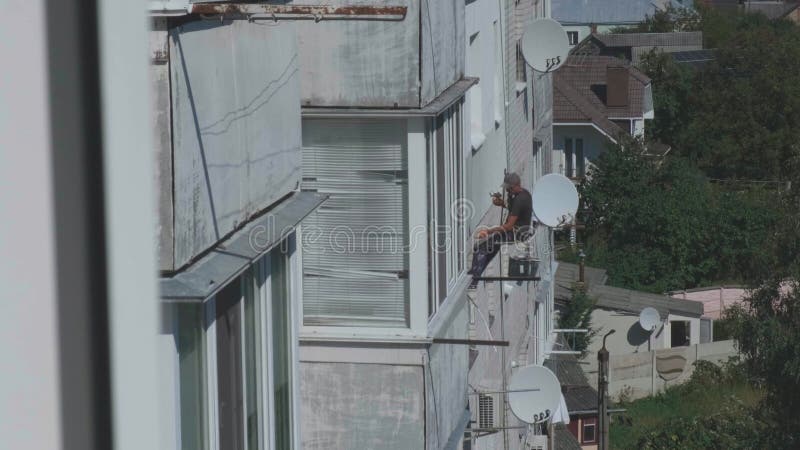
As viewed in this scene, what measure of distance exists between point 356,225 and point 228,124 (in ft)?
13.5

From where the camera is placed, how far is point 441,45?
30.2 feet

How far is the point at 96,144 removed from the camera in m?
0.85

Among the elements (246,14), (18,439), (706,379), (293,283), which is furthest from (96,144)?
(706,379)

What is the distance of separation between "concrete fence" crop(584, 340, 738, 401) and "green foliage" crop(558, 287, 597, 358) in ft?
3.34

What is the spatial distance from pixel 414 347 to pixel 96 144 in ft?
25.7

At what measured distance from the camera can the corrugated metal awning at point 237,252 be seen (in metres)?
3.57

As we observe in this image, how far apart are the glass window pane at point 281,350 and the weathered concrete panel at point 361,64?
321cm

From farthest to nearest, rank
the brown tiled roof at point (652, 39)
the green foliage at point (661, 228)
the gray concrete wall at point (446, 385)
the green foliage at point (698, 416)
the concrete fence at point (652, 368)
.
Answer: the brown tiled roof at point (652, 39) < the green foliage at point (661, 228) < the concrete fence at point (652, 368) < the green foliage at point (698, 416) < the gray concrete wall at point (446, 385)

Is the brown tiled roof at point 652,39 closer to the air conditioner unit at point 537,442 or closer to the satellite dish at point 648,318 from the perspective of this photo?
the satellite dish at point 648,318

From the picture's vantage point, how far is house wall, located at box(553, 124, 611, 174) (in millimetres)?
47906

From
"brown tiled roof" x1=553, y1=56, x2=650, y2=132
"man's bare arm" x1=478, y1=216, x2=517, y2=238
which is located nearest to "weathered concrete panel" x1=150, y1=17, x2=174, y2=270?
"man's bare arm" x1=478, y1=216, x2=517, y2=238

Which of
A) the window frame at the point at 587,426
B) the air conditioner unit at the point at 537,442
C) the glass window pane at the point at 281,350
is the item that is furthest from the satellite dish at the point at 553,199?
the window frame at the point at 587,426

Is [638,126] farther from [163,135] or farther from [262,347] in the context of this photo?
[163,135]

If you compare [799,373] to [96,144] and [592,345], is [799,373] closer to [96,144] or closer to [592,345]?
[592,345]
